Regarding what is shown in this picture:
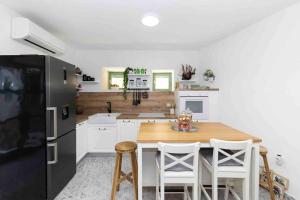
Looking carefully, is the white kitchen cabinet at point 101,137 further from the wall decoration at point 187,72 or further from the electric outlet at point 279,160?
the electric outlet at point 279,160

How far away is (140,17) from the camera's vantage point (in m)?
2.57

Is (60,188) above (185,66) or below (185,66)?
below

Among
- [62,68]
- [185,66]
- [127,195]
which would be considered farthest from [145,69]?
[127,195]

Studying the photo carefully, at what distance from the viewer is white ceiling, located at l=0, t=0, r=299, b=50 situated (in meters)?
2.18

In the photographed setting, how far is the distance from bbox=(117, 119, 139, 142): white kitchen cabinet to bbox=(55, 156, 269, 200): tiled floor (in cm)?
61

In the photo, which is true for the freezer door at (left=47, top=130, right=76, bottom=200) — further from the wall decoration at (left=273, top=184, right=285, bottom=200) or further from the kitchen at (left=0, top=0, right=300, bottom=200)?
the wall decoration at (left=273, top=184, right=285, bottom=200)

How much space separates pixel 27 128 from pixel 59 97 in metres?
0.52

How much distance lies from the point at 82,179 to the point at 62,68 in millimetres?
1752

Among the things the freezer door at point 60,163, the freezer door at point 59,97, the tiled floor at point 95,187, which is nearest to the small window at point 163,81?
the tiled floor at point 95,187

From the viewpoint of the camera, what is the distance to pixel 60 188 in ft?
7.96

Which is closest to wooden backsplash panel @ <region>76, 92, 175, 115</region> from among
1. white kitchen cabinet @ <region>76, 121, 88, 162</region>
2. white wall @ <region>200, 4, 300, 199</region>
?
white kitchen cabinet @ <region>76, 121, 88, 162</region>

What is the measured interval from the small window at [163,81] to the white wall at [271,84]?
1.67 meters

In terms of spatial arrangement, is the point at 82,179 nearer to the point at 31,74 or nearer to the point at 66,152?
the point at 66,152

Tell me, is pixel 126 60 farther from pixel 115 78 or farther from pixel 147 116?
pixel 147 116
